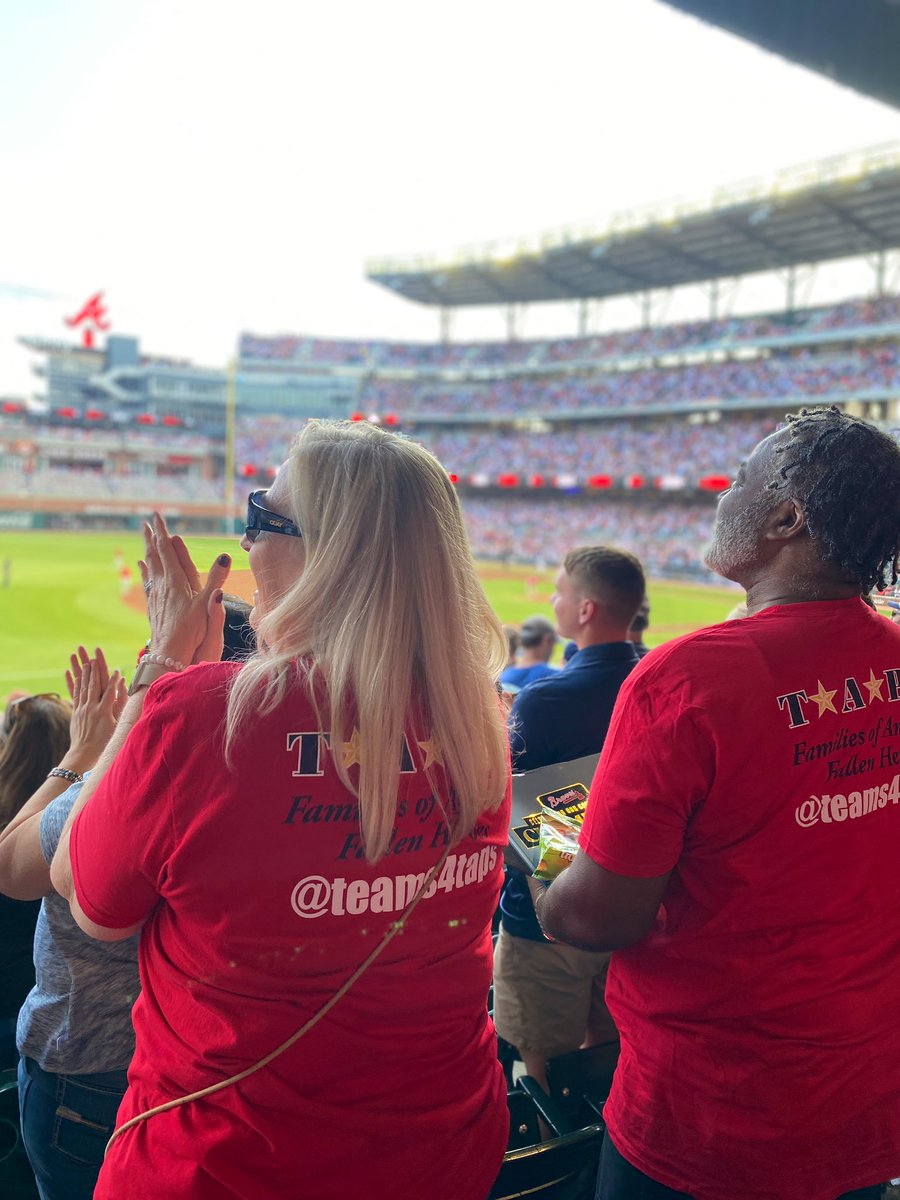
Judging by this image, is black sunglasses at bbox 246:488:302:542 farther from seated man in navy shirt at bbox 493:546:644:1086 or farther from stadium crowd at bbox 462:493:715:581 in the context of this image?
stadium crowd at bbox 462:493:715:581

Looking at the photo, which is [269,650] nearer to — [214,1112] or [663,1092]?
[214,1112]

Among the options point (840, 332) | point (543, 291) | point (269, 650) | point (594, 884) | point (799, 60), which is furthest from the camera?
point (543, 291)

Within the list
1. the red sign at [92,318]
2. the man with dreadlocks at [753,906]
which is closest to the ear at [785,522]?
the man with dreadlocks at [753,906]

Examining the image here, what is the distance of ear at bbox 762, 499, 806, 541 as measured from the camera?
5.19ft

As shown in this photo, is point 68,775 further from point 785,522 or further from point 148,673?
point 785,522

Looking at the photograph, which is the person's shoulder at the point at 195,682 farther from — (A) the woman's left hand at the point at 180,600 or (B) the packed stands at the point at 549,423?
(B) the packed stands at the point at 549,423

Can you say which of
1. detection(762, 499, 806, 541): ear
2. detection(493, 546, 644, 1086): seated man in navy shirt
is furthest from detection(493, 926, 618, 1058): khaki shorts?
detection(762, 499, 806, 541): ear

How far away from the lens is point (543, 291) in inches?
1687

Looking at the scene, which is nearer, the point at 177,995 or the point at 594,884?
the point at 177,995

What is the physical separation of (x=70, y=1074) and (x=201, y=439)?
5712cm

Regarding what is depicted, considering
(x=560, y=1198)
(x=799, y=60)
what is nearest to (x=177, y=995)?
(x=560, y=1198)

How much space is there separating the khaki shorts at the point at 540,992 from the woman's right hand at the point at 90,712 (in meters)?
1.55

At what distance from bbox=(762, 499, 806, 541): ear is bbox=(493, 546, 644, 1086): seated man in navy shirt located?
41.2 inches

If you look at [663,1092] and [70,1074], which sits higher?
[663,1092]
